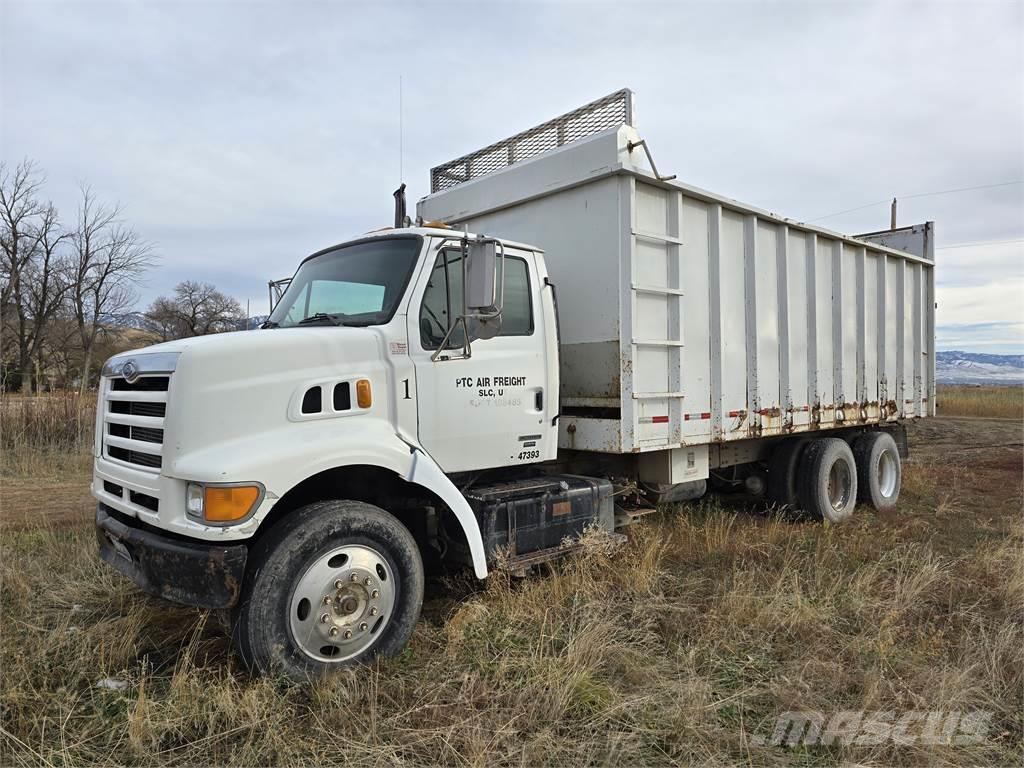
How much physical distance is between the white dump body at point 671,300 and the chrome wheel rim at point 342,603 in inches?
83.4

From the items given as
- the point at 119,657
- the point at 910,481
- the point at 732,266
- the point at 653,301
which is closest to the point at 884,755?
the point at 653,301

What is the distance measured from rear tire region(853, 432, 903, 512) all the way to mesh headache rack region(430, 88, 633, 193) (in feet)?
17.2

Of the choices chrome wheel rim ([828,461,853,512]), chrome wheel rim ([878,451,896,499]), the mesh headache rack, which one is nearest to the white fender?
the mesh headache rack

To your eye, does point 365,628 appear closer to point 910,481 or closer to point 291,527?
point 291,527

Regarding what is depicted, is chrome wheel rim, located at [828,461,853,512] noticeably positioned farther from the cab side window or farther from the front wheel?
the front wheel

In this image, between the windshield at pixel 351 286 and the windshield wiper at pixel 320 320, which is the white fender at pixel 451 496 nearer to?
the windshield at pixel 351 286

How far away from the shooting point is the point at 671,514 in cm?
714

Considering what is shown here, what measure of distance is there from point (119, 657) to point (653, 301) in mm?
4176

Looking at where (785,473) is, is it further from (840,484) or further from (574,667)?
(574,667)

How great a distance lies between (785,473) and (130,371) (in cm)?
624

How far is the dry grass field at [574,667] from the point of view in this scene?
285cm

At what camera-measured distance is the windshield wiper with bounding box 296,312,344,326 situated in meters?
4.16

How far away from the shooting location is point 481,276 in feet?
12.9

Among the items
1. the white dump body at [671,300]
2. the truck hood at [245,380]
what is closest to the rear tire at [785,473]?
the white dump body at [671,300]
